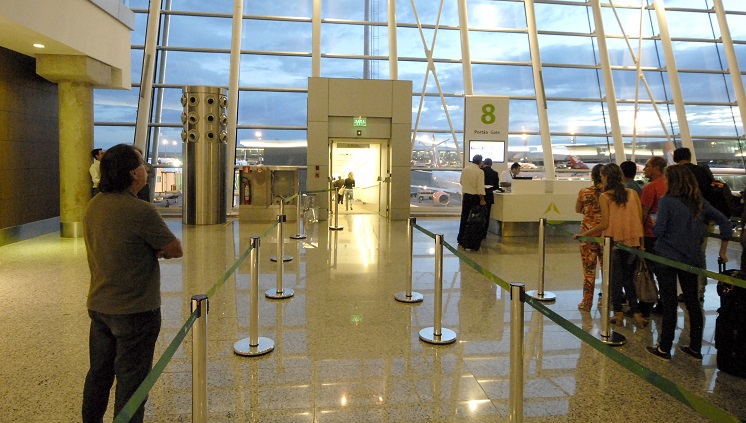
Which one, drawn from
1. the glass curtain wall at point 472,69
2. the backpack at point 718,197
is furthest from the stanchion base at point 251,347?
the glass curtain wall at point 472,69

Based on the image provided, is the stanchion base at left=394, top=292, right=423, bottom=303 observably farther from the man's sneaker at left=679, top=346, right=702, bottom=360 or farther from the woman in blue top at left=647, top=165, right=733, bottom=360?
the man's sneaker at left=679, top=346, right=702, bottom=360

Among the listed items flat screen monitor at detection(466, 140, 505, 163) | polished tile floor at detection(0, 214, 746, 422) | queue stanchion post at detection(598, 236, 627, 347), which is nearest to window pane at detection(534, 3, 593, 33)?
flat screen monitor at detection(466, 140, 505, 163)

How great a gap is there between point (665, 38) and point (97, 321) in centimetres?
1719

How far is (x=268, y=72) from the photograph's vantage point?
15.6 m

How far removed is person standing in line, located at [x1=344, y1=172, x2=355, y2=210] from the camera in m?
16.0

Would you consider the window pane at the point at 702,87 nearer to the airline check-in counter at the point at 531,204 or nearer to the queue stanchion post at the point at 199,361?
the airline check-in counter at the point at 531,204

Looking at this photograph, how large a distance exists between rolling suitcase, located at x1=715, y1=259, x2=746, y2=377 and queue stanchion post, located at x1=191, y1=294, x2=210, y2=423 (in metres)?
3.81

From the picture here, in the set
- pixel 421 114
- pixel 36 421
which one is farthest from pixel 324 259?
pixel 421 114

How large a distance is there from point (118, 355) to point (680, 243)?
13.6 ft

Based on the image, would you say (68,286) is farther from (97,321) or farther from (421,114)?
(421,114)

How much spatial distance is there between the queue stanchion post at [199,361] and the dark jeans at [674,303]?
12.1ft

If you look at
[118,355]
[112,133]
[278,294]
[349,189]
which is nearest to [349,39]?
[349,189]

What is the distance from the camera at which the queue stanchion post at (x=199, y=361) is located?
2.53m

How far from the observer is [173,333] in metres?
5.00
